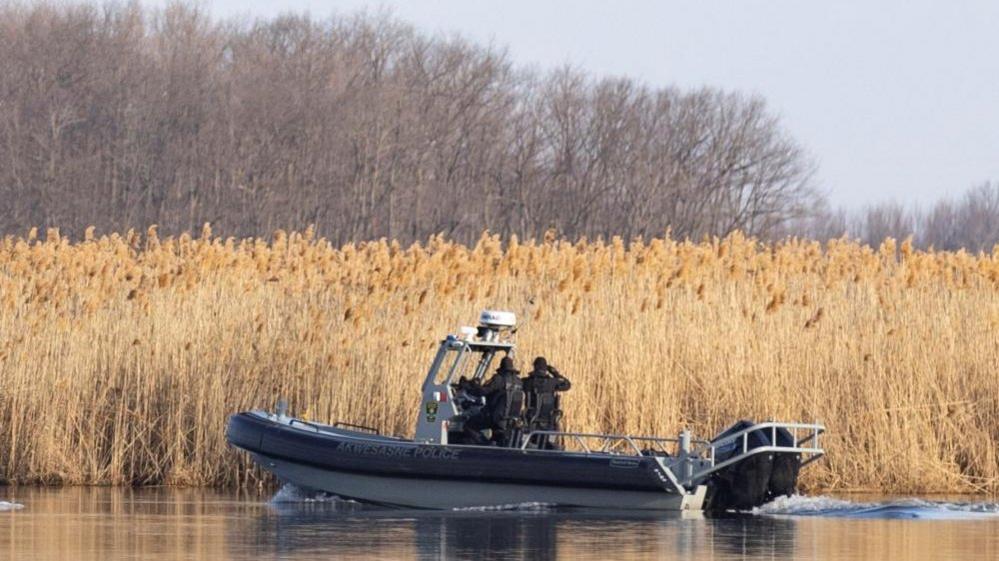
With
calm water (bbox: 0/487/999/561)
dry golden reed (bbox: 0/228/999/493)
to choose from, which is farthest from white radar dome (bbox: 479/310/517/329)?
calm water (bbox: 0/487/999/561)

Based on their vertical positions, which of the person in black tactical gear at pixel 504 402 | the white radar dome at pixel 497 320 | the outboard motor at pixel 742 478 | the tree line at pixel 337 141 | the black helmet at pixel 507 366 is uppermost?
the tree line at pixel 337 141

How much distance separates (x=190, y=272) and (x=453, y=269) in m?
2.51

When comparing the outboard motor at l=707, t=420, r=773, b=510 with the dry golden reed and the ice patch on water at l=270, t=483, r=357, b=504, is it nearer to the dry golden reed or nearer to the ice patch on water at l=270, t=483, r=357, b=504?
the dry golden reed

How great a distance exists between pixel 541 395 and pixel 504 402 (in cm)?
31

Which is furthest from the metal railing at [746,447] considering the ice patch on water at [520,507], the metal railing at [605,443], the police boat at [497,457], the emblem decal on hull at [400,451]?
the emblem decal on hull at [400,451]

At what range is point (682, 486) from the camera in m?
15.3

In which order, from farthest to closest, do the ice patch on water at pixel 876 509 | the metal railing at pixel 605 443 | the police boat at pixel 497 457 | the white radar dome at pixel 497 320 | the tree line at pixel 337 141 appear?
the tree line at pixel 337 141, the white radar dome at pixel 497 320, the metal railing at pixel 605 443, the police boat at pixel 497 457, the ice patch on water at pixel 876 509

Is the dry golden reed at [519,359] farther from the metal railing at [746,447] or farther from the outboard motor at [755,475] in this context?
the metal railing at [746,447]

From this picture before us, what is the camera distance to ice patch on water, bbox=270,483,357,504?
1659 centimetres

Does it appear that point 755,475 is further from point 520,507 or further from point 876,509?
point 520,507

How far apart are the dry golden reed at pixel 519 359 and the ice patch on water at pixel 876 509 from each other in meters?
1.86

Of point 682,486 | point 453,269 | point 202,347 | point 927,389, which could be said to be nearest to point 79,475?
point 202,347

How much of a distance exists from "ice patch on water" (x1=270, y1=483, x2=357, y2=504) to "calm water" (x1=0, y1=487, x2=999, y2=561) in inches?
0.7

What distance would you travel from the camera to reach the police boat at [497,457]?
15.3 m
